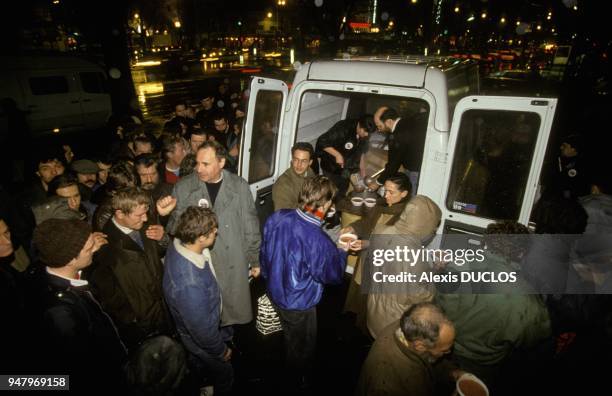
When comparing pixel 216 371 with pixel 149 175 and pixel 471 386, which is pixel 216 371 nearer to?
pixel 471 386

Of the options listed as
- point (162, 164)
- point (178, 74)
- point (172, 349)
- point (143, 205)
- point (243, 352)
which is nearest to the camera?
point (172, 349)

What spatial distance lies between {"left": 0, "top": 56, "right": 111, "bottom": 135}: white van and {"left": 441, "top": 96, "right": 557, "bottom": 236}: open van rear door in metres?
13.4

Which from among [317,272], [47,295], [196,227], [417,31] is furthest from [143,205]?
[417,31]

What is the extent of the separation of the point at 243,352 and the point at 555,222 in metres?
3.53

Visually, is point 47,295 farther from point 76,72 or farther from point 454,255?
point 76,72

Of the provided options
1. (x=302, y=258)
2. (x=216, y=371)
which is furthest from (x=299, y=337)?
(x=302, y=258)

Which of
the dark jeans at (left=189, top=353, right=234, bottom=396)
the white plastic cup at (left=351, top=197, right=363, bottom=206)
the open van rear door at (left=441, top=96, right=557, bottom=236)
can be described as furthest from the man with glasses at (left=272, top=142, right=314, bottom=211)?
the dark jeans at (left=189, top=353, right=234, bottom=396)

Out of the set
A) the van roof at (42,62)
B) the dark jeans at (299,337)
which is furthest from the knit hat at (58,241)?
the van roof at (42,62)

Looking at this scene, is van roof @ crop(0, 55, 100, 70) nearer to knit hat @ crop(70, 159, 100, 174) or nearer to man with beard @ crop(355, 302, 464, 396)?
knit hat @ crop(70, 159, 100, 174)

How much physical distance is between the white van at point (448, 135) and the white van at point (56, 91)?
11.2 metres

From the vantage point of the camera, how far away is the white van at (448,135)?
3.36 m

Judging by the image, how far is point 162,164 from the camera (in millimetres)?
4977

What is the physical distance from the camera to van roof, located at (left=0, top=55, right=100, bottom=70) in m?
10.8

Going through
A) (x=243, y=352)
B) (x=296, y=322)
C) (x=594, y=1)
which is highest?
(x=594, y=1)
